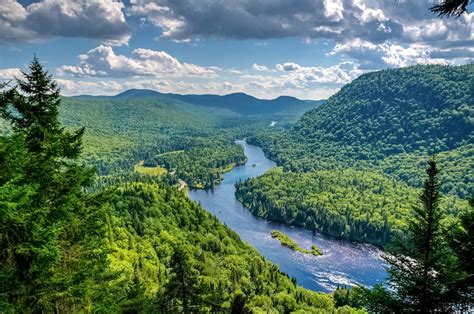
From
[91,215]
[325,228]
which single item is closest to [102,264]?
[91,215]

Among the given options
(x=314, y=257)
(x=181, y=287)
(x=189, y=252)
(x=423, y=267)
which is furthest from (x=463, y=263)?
(x=314, y=257)

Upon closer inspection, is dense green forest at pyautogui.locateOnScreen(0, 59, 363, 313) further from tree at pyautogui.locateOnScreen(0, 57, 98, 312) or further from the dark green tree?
A: the dark green tree

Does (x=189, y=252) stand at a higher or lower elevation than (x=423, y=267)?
lower

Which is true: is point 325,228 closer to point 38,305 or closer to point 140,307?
point 140,307

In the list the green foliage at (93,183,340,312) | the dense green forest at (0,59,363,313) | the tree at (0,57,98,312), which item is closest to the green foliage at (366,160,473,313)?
the dense green forest at (0,59,363,313)

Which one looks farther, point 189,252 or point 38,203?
point 189,252

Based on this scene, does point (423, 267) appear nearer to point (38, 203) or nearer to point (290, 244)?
point (38, 203)

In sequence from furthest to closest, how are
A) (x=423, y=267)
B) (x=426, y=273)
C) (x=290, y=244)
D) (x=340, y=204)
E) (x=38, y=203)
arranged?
(x=340, y=204) → (x=290, y=244) → (x=38, y=203) → (x=423, y=267) → (x=426, y=273)
